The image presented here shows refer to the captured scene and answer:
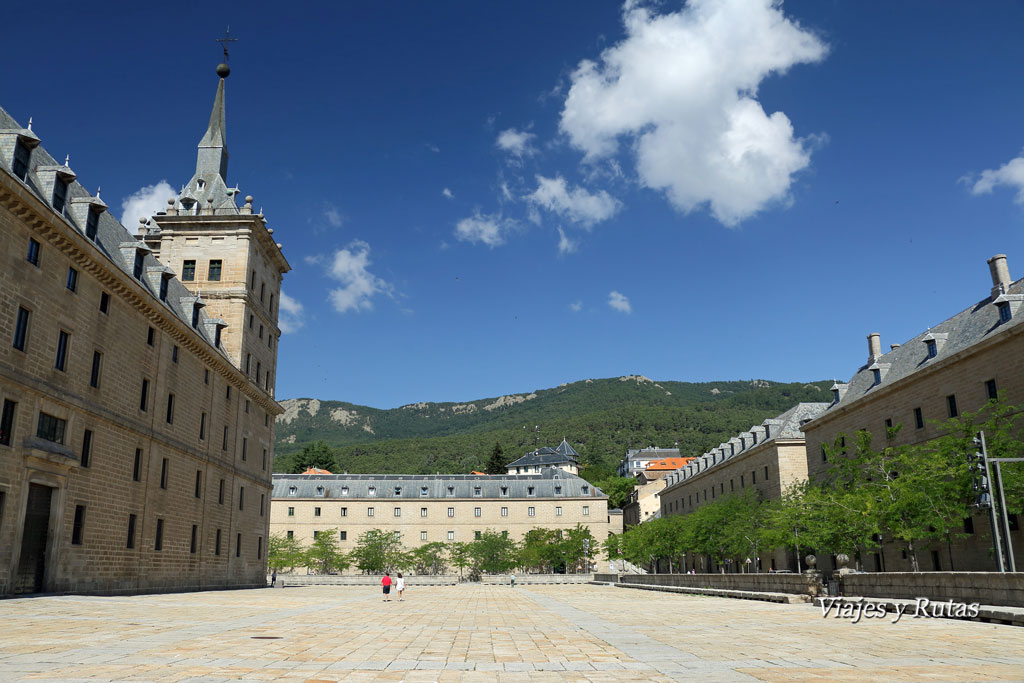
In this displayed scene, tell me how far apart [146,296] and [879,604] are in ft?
102

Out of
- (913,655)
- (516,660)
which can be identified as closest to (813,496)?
(913,655)

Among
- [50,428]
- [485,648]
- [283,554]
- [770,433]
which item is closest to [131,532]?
[50,428]

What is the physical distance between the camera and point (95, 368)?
2952 cm

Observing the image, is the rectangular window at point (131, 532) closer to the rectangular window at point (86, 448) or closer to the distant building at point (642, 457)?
the rectangular window at point (86, 448)

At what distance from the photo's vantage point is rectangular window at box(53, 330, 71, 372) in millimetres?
26797

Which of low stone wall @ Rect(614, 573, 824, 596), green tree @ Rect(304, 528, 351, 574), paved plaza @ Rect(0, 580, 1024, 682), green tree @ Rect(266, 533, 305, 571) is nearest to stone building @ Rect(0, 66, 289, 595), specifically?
paved plaza @ Rect(0, 580, 1024, 682)

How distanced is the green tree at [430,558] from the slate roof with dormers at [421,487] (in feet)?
23.9

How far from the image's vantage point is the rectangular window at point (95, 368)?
29.1m

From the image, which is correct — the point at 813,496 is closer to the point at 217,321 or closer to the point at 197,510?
the point at 197,510

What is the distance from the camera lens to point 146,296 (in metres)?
32.9

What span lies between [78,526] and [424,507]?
7300cm

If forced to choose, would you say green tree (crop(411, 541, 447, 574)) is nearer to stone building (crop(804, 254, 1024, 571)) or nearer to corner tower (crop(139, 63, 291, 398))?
corner tower (crop(139, 63, 291, 398))

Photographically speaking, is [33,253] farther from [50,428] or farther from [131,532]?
[131,532]

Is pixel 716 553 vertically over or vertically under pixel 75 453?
under
